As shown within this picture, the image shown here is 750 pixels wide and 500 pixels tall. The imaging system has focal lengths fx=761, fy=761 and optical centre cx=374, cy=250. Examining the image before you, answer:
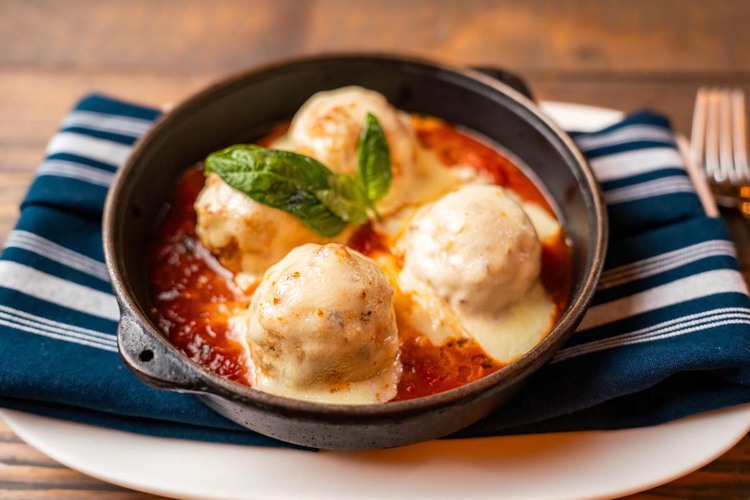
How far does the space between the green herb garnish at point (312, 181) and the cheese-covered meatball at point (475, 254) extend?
10.2 inches

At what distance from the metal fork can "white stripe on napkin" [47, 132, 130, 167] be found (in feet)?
7.84

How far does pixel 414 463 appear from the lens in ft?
7.32

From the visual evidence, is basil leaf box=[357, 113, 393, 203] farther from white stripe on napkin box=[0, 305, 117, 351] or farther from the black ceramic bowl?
white stripe on napkin box=[0, 305, 117, 351]

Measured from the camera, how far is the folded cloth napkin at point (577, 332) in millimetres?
2264

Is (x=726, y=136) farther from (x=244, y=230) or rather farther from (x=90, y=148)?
(x=90, y=148)

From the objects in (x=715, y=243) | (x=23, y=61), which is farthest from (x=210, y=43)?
(x=715, y=243)

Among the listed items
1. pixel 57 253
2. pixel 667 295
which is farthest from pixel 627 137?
pixel 57 253

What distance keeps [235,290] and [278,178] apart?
16.1 inches

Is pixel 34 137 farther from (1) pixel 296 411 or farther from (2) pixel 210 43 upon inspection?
(1) pixel 296 411

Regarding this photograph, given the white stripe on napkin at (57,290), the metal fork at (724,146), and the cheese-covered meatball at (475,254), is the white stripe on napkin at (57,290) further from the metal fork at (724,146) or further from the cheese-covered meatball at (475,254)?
the metal fork at (724,146)

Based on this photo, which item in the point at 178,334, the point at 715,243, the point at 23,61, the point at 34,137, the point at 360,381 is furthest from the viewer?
the point at 23,61

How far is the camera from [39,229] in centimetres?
268

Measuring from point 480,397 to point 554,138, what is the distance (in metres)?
1.20

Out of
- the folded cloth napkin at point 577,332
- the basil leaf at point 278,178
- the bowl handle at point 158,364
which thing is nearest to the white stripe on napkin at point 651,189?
the folded cloth napkin at point 577,332
